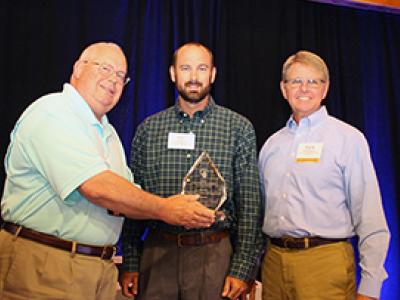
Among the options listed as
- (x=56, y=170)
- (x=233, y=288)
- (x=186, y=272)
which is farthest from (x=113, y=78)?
(x=233, y=288)

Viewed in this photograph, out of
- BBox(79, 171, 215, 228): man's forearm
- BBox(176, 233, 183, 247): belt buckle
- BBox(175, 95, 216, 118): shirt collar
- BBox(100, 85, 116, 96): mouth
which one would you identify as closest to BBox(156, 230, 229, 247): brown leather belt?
BBox(176, 233, 183, 247): belt buckle

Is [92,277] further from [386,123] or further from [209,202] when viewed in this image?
[386,123]

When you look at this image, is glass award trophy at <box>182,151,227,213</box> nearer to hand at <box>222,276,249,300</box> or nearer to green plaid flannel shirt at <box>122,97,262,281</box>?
green plaid flannel shirt at <box>122,97,262,281</box>

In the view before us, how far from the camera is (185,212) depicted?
1730mm

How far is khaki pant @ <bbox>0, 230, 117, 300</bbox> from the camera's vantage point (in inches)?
61.2

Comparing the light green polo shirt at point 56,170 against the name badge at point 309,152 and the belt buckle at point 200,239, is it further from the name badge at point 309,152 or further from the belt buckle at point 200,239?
the name badge at point 309,152

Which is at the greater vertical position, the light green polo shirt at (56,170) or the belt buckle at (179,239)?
the light green polo shirt at (56,170)

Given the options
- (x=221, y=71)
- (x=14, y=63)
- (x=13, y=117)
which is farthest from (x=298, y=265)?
(x=14, y=63)

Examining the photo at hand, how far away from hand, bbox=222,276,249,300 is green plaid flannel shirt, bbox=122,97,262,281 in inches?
3.5

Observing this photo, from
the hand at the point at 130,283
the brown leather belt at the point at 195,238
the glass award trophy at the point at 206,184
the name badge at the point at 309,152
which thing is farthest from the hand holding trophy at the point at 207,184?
the hand at the point at 130,283

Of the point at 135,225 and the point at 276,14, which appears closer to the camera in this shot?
the point at 135,225

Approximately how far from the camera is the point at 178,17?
3.35 meters

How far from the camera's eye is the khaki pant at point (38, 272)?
1555mm

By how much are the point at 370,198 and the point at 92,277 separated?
134 cm
